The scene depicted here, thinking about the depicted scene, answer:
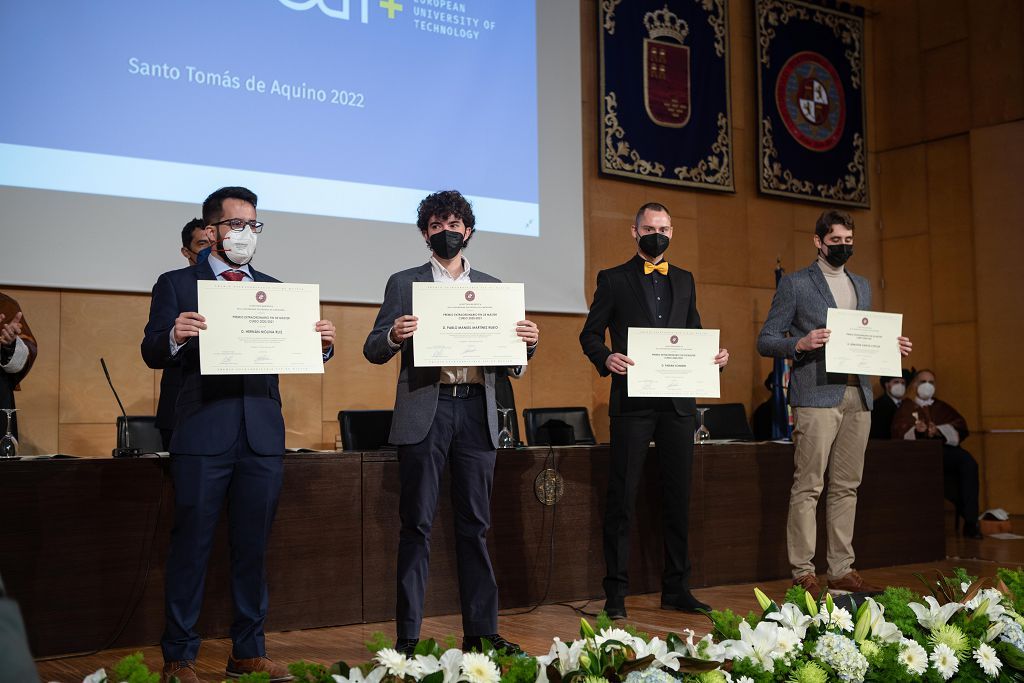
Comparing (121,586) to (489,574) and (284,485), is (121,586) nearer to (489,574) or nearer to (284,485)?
(284,485)

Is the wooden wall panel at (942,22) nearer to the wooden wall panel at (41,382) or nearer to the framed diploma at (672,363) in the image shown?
the framed diploma at (672,363)

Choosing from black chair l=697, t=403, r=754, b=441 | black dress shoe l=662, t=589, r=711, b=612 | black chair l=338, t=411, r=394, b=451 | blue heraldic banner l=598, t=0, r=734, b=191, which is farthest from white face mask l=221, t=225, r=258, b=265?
blue heraldic banner l=598, t=0, r=734, b=191

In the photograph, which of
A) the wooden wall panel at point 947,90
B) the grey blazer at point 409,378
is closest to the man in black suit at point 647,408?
the grey blazer at point 409,378

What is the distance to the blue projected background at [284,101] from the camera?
15.0 ft

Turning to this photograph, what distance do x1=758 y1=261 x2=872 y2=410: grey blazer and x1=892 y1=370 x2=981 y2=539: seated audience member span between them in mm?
2678

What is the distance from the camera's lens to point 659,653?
1.41 metres

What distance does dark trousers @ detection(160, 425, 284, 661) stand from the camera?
9.19 ft

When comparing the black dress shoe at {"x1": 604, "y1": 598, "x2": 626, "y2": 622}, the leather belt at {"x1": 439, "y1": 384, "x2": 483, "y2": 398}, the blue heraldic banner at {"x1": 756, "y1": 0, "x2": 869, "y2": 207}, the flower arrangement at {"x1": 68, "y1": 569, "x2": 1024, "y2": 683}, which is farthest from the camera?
the blue heraldic banner at {"x1": 756, "y1": 0, "x2": 869, "y2": 207}

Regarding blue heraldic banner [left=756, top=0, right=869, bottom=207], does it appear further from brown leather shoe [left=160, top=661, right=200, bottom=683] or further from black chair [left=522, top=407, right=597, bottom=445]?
brown leather shoe [left=160, top=661, right=200, bottom=683]

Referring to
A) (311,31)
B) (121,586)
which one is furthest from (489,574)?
(311,31)

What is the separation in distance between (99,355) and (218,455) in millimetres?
2599

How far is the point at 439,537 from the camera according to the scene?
4.00 m

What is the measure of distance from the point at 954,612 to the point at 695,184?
5.65 metres

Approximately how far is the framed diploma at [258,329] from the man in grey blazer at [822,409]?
2210 millimetres
